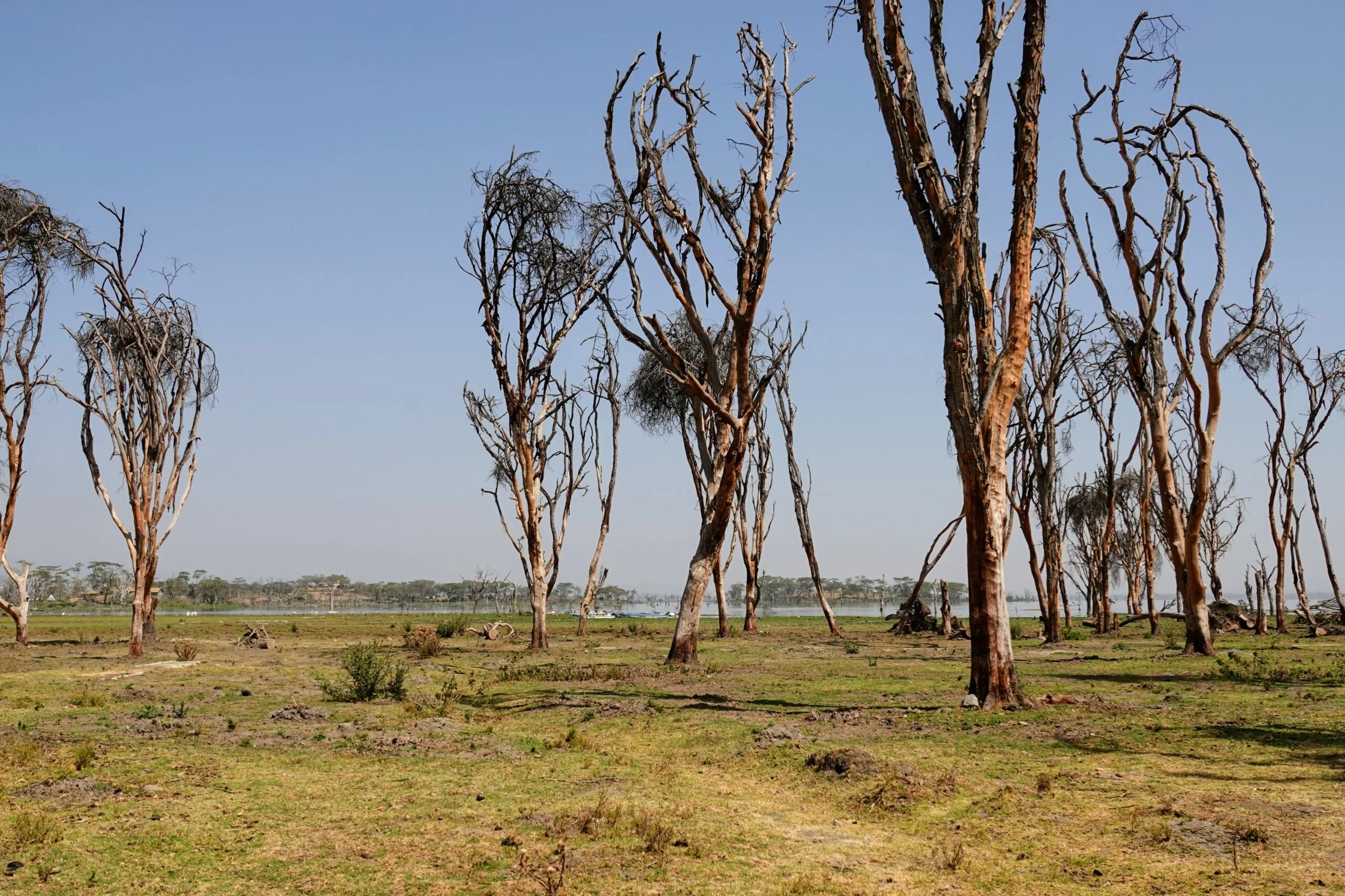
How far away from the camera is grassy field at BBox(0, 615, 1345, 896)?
5.60 metres

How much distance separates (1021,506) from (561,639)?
14056mm

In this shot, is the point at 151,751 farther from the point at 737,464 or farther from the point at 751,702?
the point at 737,464

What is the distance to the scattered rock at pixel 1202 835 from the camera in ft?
19.2

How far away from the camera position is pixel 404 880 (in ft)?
18.0

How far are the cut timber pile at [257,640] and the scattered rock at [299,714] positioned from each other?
14.8 metres

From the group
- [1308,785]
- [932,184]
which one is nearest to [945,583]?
[932,184]

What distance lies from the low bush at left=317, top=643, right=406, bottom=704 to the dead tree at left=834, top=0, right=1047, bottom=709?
26.4ft

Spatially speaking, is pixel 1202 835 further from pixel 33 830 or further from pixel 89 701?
pixel 89 701

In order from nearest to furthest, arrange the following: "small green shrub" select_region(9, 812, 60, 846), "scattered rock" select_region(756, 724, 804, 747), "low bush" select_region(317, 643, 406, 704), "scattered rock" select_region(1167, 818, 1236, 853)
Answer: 1. "scattered rock" select_region(1167, 818, 1236, 853)
2. "small green shrub" select_region(9, 812, 60, 846)
3. "scattered rock" select_region(756, 724, 804, 747)
4. "low bush" select_region(317, 643, 406, 704)

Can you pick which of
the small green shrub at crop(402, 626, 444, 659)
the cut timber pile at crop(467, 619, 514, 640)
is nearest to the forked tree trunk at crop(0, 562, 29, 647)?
the small green shrub at crop(402, 626, 444, 659)

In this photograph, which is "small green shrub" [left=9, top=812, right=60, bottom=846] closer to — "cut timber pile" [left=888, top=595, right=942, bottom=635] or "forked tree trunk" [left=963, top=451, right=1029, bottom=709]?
"forked tree trunk" [left=963, top=451, right=1029, bottom=709]

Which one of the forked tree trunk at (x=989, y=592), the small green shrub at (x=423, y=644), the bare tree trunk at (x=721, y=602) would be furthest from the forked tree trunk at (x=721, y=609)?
the forked tree trunk at (x=989, y=592)

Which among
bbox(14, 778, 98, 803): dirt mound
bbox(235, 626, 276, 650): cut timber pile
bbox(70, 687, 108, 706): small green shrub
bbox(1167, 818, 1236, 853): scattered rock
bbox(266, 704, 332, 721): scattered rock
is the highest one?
bbox(1167, 818, 1236, 853): scattered rock

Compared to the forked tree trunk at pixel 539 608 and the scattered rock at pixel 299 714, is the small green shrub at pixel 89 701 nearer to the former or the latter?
the scattered rock at pixel 299 714
